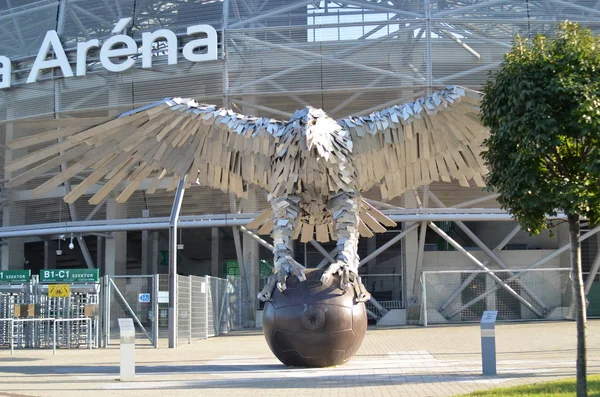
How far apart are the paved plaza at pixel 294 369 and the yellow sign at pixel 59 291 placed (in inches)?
54.8

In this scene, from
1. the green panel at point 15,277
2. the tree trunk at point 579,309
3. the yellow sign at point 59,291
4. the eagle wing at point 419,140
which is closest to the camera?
the tree trunk at point 579,309

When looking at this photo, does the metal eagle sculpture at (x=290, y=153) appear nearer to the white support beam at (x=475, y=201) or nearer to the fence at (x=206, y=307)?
the fence at (x=206, y=307)

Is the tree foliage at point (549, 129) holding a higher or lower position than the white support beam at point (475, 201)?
higher

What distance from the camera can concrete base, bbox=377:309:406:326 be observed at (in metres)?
24.7

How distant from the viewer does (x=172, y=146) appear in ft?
41.9

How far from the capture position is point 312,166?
38.3ft

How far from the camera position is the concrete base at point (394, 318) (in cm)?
2467

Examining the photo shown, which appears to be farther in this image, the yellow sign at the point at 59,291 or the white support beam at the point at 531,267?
the white support beam at the point at 531,267

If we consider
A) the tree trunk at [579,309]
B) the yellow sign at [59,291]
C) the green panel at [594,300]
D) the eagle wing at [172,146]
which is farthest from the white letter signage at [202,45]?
the tree trunk at [579,309]

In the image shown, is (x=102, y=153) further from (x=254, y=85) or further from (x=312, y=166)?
(x=254, y=85)

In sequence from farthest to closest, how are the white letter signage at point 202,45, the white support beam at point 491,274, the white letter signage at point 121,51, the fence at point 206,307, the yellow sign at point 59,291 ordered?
1. the white support beam at point 491,274
2. the white letter signage at point 121,51
3. the white letter signage at point 202,45
4. the fence at point 206,307
5. the yellow sign at point 59,291

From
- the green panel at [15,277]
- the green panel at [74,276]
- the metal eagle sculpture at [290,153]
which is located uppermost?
the metal eagle sculpture at [290,153]

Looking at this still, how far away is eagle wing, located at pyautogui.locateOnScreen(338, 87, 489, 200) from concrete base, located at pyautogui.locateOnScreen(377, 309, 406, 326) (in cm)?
1191

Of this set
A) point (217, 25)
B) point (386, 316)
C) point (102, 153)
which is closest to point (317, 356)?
point (102, 153)
